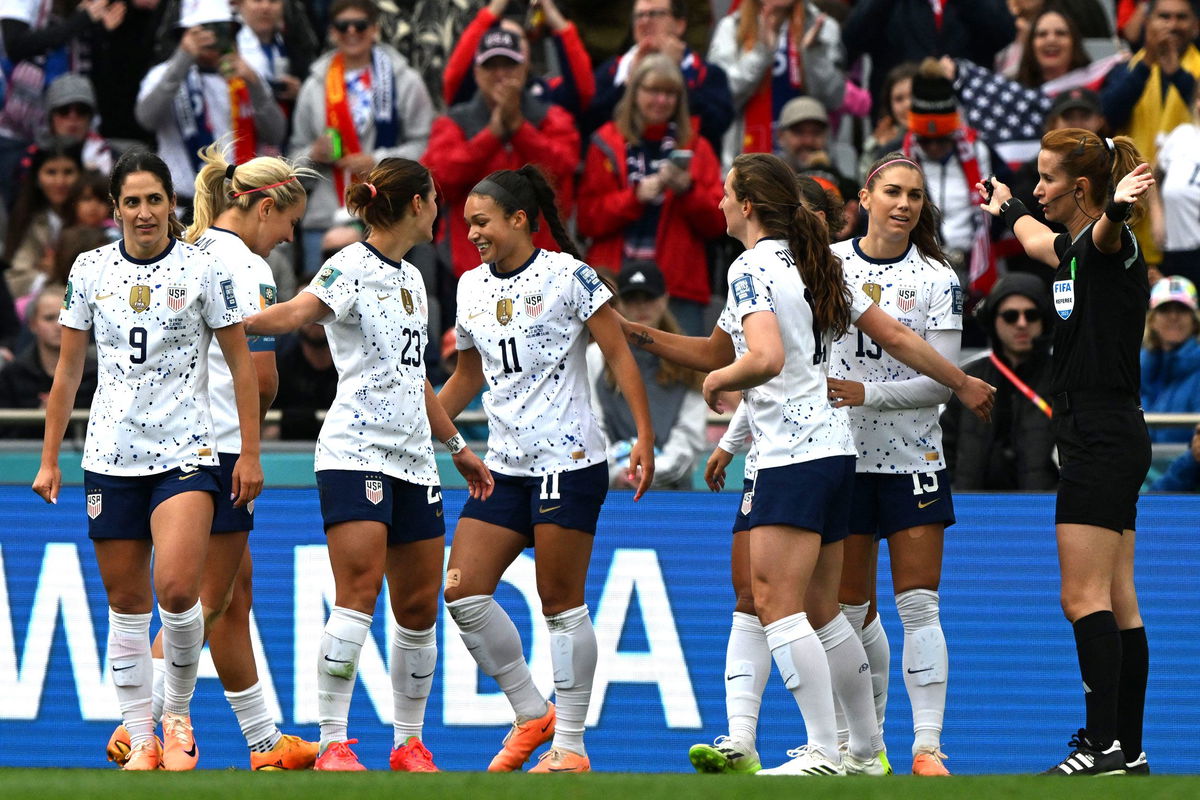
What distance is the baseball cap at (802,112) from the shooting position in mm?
11516

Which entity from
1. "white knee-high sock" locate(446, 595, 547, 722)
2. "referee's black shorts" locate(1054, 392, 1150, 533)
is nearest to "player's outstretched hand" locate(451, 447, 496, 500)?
"white knee-high sock" locate(446, 595, 547, 722)

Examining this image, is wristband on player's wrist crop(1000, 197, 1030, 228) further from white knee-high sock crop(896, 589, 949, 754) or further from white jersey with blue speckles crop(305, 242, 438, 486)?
white jersey with blue speckles crop(305, 242, 438, 486)

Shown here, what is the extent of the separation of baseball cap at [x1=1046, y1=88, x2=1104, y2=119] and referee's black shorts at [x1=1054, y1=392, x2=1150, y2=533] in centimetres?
472

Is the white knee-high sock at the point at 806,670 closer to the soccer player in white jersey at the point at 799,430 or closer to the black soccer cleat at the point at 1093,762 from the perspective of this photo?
the soccer player in white jersey at the point at 799,430

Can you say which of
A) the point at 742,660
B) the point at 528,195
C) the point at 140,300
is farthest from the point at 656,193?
the point at 140,300

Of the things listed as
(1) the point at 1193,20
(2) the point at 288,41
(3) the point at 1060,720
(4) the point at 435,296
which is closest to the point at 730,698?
(3) the point at 1060,720

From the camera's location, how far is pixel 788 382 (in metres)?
6.45

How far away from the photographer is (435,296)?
1120 centimetres

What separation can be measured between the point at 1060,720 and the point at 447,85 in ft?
18.7

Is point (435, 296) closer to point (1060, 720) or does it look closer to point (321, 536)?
point (321, 536)

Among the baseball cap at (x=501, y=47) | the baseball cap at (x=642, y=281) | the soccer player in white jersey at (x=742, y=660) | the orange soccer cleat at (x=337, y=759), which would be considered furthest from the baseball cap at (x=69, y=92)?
the orange soccer cleat at (x=337, y=759)

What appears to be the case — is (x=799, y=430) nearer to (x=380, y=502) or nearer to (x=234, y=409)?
(x=380, y=502)

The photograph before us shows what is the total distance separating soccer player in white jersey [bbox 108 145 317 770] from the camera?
7172 millimetres

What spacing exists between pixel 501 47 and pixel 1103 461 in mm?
5577
